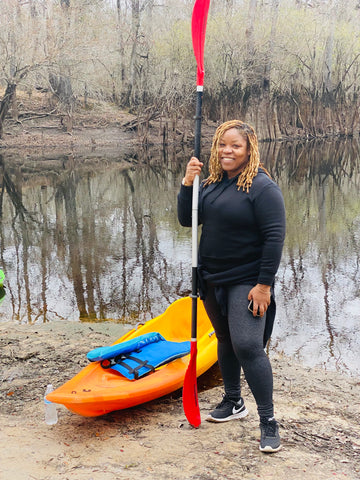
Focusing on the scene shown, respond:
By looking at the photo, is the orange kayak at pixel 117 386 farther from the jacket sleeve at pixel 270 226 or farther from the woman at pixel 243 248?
the jacket sleeve at pixel 270 226

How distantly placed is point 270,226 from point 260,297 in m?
0.35

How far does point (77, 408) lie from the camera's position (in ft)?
9.65

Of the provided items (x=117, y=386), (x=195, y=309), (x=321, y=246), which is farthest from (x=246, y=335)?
(x=321, y=246)

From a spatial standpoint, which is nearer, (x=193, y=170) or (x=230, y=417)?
(x=193, y=170)

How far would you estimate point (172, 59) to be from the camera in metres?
28.3

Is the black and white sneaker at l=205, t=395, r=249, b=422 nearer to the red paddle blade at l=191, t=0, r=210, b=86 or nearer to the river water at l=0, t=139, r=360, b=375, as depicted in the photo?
the river water at l=0, t=139, r=360, b=375

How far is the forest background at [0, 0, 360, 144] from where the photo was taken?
23500 millimetres

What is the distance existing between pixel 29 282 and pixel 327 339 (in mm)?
3924

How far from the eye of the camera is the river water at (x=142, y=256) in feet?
18.4

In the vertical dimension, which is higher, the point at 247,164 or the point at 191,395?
the point at 247,164

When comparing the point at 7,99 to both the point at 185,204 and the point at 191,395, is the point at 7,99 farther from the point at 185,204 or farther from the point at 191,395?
the point at 191,395

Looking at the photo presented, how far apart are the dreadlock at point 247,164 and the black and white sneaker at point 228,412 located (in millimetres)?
1302

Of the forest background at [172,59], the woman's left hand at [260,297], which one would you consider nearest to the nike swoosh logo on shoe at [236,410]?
the woman's left hand at [260,297]

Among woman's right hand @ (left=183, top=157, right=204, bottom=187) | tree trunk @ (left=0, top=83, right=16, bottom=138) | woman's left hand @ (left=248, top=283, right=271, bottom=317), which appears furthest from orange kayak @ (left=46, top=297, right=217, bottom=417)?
tree trunk @ (left=0, top=83, right=16, bottom=138)
